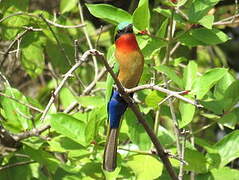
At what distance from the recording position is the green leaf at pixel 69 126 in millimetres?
2834

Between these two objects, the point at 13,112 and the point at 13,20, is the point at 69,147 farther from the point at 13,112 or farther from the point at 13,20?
the point at 13,20

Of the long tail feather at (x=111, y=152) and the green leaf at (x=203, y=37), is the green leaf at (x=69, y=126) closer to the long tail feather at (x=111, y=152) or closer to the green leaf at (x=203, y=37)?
the long tail feather at (x=111, y=152)

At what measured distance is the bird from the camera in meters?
2.84

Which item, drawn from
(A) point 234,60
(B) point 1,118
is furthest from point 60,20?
(A) point 234,60

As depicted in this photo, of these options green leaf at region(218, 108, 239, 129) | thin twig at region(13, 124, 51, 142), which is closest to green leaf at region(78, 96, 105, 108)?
thin twig at region(13, 124, 51, 142)

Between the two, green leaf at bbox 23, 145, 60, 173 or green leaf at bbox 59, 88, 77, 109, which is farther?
green leaf at bbox 59, 88, 77, 109

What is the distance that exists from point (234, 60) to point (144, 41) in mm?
2360

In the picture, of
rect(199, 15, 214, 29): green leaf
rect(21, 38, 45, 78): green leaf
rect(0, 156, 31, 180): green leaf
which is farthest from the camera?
rect(21, 38, 45, 78): green leaf

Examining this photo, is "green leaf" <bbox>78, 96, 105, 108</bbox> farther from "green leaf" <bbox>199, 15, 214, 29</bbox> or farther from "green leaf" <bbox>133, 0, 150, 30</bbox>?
"green leaf" <bbox>199, 15, 214, 29</bbox>

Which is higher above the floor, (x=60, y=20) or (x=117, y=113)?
(x=60, y=20)

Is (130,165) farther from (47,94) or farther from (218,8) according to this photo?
(218,8)

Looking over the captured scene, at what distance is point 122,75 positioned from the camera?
3061 millimetres

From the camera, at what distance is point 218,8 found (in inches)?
171

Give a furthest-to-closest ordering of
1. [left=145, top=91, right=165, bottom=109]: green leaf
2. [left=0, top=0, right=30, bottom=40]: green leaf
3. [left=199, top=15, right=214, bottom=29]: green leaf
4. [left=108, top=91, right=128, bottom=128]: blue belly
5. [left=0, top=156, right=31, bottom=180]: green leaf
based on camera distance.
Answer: [left=0, top=0, right=30, bottom=40]: green leaf → [left=0, top=156, right=31, bottom=180]: green leaf → [left=108, top=91, right=128, bottom=128]: blue belly → [left=199, top=15, right=214, bottom=29]: green leaf → [left=145, top=91, right=165, bottom=109]: green leaf
